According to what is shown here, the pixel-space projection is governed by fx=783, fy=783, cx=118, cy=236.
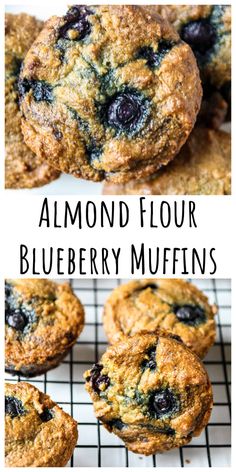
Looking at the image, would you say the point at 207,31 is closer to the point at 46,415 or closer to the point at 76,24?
the point at 76,24

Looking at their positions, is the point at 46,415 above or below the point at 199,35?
below

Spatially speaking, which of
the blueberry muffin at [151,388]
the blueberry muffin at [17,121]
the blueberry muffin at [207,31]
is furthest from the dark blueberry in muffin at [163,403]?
the blueberry muffin at [207,31]

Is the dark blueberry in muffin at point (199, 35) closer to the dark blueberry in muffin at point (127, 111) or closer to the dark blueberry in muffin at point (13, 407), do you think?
the dark blueberry in muffin at point (127, 111)

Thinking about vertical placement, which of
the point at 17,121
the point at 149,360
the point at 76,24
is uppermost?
the point at 76,24

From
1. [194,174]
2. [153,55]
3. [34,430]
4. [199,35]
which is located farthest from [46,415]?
[199,35]

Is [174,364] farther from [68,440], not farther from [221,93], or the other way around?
[221,93]

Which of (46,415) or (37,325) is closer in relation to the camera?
(46,415)

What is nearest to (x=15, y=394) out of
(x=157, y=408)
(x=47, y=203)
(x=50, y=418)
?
(x=50, y=418)
